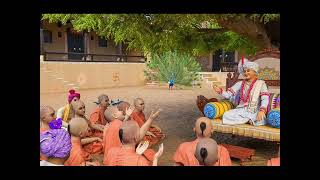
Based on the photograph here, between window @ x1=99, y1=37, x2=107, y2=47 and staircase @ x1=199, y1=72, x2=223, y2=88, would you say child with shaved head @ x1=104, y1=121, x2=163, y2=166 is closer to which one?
staircase @ x1=199, y1=72, x2=223, y2=88

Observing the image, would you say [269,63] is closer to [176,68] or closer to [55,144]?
[55,144]

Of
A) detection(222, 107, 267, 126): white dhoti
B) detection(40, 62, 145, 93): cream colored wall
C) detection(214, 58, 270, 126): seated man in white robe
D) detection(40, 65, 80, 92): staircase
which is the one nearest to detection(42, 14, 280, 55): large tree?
detection(214, 58, 270, 126): seated man in white robe

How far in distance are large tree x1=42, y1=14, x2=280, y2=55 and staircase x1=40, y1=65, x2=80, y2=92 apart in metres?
7.61

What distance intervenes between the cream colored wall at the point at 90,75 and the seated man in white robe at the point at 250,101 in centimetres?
1131

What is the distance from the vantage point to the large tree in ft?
20.1

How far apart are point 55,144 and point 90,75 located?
1392 cm

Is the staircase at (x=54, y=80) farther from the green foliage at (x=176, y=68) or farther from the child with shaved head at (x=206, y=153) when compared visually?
the child with shaved head at (x=206, y=153)

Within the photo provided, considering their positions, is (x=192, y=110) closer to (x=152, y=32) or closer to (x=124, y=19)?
(x=152, y=32)

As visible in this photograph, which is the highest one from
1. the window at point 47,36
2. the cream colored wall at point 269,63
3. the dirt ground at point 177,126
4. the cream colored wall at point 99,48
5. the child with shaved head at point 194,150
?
the window at point 47,36

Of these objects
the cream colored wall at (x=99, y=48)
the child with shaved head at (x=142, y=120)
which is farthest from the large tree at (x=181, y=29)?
the cream colored wall at (x=99, y=48)

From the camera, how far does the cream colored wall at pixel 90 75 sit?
15.4 metres

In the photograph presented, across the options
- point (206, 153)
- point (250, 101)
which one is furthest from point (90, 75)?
point (206, 153)

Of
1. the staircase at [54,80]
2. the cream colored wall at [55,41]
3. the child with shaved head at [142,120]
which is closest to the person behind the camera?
the child with shaved head at [142,120]
